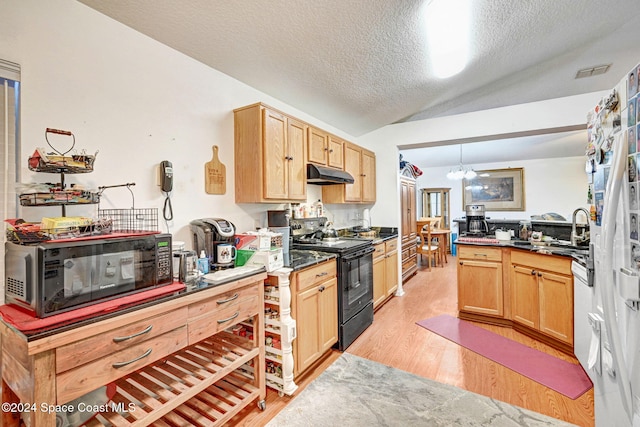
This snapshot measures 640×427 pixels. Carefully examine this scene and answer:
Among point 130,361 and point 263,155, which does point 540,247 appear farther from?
point 130,361

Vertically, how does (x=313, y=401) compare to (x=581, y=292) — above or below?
below

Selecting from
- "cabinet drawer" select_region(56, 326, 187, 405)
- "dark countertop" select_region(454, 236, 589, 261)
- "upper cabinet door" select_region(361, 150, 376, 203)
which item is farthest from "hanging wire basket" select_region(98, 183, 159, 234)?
"dark countertop" select_region(454, 236, 589, 261)

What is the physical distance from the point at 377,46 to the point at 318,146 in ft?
3.54

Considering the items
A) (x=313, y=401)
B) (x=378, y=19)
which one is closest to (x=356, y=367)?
(x=313, y=401)

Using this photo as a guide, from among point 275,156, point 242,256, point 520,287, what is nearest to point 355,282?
point 242,256

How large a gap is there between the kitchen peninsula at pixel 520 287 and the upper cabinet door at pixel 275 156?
2.20m

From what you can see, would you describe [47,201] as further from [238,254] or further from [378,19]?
[378,19]

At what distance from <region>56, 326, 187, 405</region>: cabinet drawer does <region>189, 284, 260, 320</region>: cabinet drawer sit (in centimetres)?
10

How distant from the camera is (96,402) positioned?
1.36 m

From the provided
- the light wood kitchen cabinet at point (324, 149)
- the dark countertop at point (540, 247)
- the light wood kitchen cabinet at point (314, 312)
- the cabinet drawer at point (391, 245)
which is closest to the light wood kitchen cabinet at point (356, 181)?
the light wood kitchen cabinet at point (324, 149)

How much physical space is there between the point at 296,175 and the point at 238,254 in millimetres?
993

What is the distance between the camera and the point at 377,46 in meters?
2.28

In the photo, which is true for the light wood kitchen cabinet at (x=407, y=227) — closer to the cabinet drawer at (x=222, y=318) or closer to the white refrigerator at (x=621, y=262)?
the cabinet drawer at (x=222, y=318)

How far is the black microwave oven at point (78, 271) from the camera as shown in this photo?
1005 millimetres
